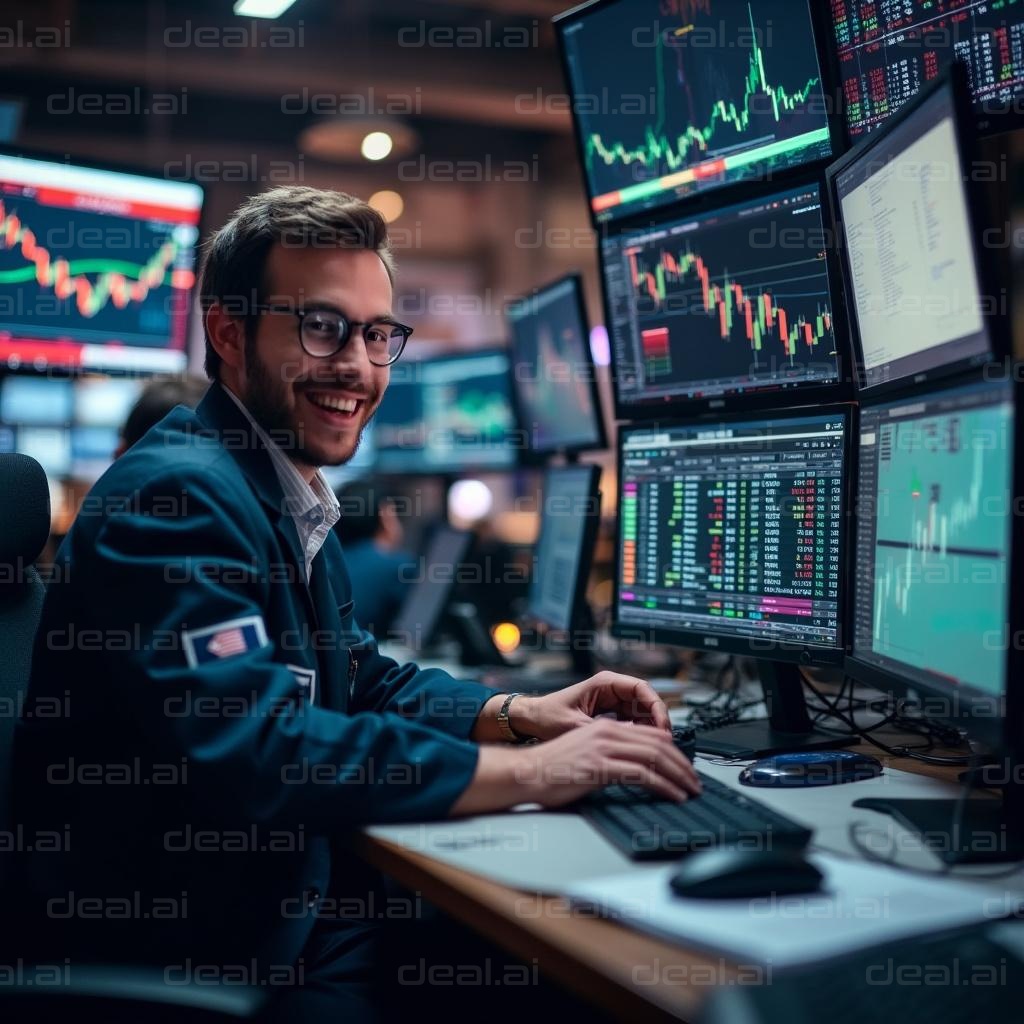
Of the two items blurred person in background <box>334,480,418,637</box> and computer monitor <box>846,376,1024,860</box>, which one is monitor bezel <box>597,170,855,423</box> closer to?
computer monitor <box>846,376,1024,860</box>

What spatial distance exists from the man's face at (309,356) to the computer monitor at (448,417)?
195cm

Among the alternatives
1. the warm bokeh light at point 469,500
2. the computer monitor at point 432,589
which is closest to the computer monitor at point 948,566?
the computer monitor at point 432,589

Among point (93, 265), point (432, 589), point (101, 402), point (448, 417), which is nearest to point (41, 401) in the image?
point (101, 402)

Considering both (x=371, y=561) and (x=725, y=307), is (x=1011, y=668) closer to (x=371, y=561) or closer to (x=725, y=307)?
(x=725, y=307)

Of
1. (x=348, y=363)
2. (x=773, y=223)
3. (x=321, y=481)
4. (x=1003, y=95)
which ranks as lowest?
(x=321, y=481)

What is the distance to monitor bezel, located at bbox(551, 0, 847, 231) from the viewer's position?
1.55 metres

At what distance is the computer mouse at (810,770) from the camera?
4.19ft

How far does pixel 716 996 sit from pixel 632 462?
1.18m

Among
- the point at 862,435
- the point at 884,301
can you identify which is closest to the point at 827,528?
the point at 862,435

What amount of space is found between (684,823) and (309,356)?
71 cm

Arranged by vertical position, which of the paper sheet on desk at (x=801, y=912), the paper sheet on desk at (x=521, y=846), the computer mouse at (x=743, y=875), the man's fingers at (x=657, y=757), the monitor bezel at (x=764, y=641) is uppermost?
the monitor bezel at (x=764, y=641)

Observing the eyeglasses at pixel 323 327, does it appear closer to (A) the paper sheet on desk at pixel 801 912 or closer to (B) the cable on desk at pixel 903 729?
(A) the paper sheet on desk at pixel 801 912

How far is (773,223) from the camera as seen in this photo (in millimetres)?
1590

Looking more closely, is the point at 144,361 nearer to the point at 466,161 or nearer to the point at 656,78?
the point at 656,78
